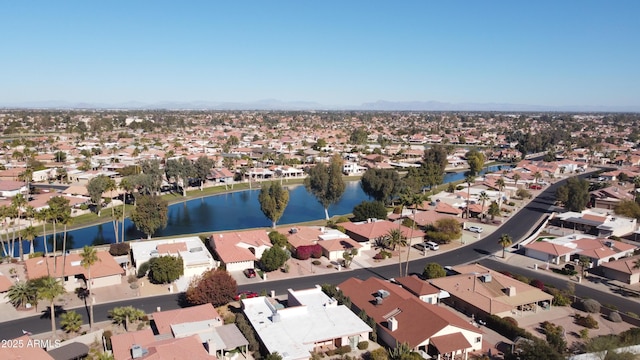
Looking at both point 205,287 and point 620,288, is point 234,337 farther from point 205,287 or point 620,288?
point 620,288

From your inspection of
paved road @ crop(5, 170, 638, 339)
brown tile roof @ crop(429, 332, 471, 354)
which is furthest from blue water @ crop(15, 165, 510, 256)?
brown tile roof @ crop(429, 332, 471, 354)

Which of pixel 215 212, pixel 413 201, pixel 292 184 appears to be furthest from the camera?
pixel 292 184

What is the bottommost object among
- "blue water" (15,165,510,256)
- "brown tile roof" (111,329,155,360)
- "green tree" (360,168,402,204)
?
"blue water" (15,165,510,256)

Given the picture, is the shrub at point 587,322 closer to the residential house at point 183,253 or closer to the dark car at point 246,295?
the dark car at point 246,295

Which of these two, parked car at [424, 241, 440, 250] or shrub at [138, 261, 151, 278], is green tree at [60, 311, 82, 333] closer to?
shrub at [138, 261, 151, 278]

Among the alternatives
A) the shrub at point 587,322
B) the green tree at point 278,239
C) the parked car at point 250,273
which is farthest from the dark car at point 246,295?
the shrub at point 587,322

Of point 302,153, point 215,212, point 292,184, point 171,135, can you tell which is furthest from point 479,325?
point 171,135
